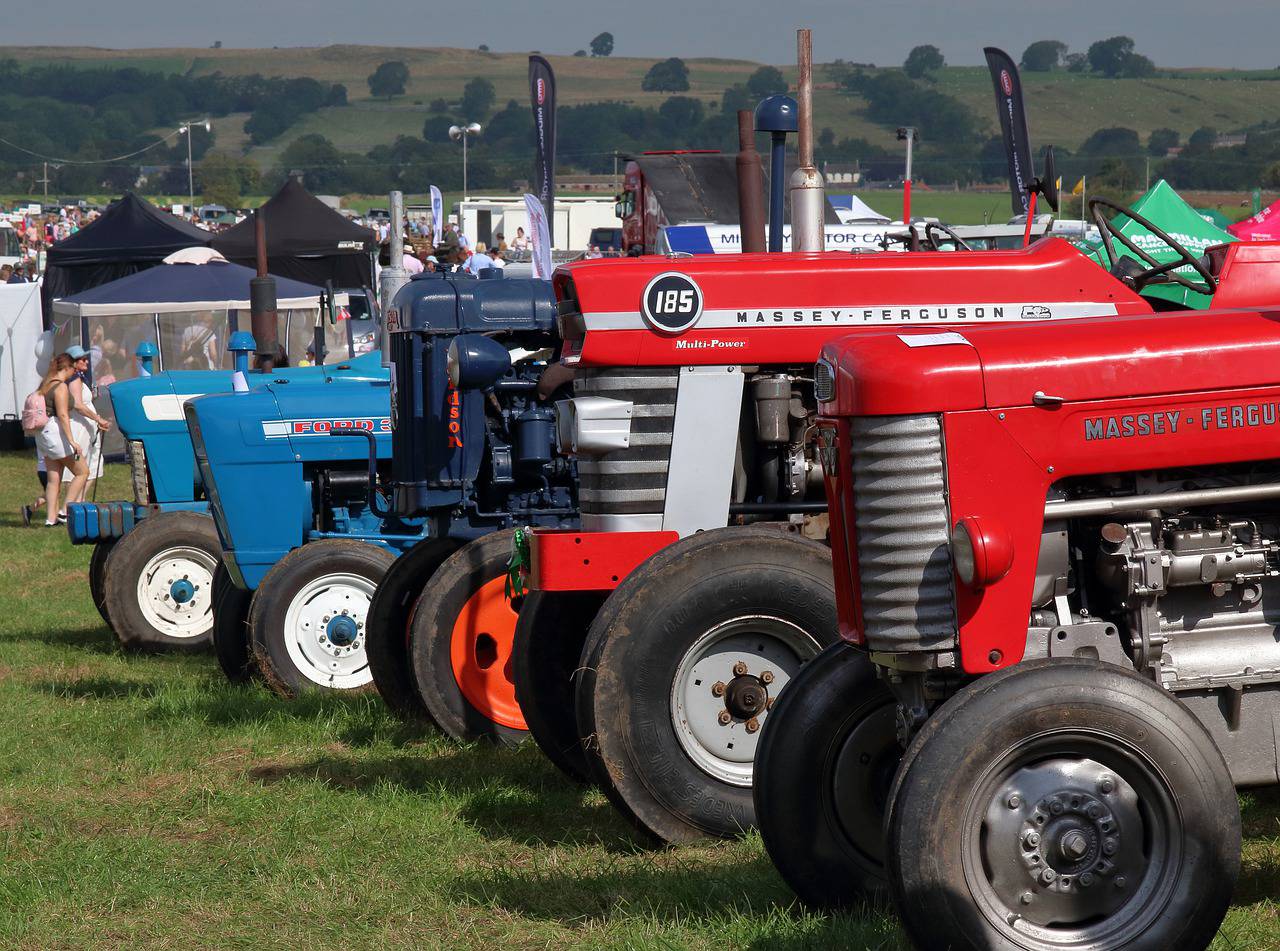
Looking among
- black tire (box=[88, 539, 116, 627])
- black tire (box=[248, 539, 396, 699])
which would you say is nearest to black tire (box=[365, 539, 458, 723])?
black tire (box=[248, 539, 396, 699])

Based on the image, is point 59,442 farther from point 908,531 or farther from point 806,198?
point 908,531

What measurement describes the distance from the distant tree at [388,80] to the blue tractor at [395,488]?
7048 inches

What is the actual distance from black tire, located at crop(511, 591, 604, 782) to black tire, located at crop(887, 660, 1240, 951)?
2.40m

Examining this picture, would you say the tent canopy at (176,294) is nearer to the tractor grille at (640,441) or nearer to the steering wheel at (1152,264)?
the tractor grille at (640,441)

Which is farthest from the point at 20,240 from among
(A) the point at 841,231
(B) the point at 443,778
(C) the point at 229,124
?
(C) the point at 229,124

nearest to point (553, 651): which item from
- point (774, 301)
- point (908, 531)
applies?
point (774, 301)

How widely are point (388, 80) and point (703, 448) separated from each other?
186 meters

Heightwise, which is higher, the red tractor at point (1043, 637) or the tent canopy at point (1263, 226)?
the tent canopy at point (1263, 226)

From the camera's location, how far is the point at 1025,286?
18.4ft

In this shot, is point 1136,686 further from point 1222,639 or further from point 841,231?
point 841,231

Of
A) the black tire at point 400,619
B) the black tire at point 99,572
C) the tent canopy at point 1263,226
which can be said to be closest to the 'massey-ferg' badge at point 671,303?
the black tire at point 400,619

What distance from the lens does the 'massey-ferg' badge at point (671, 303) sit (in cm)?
562

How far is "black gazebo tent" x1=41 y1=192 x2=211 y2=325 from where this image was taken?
22.9 metres

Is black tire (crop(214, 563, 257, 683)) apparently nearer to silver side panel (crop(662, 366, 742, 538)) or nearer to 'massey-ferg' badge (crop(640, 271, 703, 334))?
silver side panel (crop(662, 366, 742, 538))
